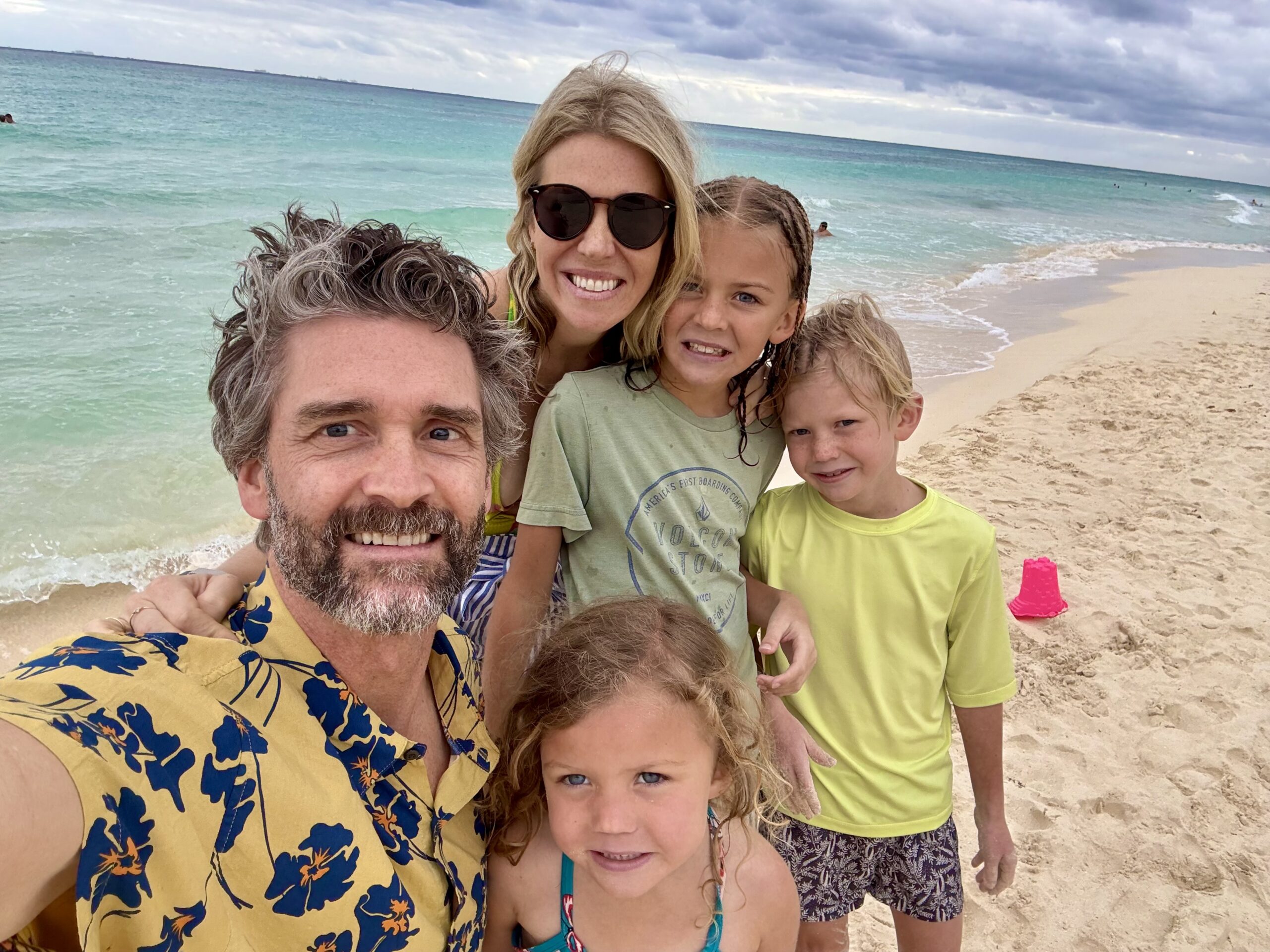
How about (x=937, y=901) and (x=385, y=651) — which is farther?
(x=937, y=901)

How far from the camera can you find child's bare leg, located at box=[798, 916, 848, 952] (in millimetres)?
2617

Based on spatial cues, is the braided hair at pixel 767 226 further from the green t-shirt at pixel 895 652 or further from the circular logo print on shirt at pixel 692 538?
the green t-shirt at pixel 895 652

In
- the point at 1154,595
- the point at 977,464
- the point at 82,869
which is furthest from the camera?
the point at 977,464

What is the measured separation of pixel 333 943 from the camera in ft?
4.60

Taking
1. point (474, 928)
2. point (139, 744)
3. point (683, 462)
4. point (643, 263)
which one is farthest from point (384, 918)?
point (643, 263)

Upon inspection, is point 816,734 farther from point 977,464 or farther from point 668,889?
point 977,464

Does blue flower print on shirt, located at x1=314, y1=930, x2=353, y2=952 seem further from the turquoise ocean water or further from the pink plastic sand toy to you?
the pink plastic sand toy

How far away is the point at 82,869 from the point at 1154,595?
5554 mm

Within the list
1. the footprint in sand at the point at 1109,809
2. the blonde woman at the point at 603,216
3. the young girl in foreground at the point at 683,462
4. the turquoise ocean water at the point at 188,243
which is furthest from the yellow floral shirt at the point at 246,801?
the footprint in sand at the point at 1109,809

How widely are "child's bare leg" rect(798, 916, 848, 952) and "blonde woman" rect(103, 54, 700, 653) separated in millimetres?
1246

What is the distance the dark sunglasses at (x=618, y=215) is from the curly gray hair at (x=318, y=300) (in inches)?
21.1

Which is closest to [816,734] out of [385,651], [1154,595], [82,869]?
[385,651]

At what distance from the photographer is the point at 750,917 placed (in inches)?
77.0

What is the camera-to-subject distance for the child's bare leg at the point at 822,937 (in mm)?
2617
